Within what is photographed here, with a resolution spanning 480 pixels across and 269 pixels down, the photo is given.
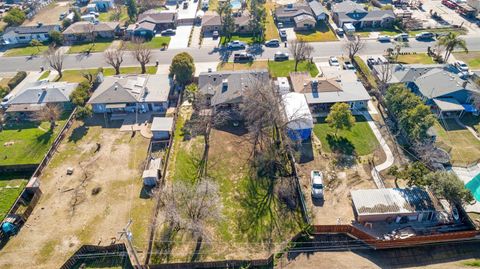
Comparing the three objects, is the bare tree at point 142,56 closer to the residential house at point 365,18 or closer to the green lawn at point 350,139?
the green lawn at point 350,139

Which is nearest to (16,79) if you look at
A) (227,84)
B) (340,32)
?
(227,84)

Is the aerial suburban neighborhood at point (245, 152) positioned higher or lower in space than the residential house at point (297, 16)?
lower

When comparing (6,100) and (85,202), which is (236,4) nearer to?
(6,100)

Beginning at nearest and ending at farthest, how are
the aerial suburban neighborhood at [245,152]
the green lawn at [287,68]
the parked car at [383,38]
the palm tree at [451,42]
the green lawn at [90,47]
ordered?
the aerial suburban neighborhood at [245,152], the palm tree at [451,42], the green lawn at [287,68], the parked car at [383,38], the green lawn at [90,47]

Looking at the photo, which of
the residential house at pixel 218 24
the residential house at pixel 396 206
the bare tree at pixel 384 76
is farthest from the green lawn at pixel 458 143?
the residential house at pixel 218 24

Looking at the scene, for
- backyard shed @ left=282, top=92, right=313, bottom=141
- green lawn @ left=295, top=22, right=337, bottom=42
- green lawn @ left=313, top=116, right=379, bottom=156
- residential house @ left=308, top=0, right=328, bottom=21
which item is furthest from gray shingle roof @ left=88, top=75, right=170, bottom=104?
residential house @ left=308, top=0, right=328, bottom=21

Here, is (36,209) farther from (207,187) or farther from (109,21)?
(109,21)
